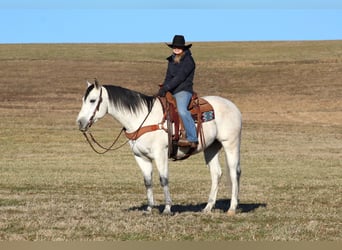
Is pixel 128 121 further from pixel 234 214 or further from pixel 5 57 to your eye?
pixel 5 57

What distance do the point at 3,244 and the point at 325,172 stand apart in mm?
16365

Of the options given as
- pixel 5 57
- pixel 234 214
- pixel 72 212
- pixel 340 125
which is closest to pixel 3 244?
pixel 72 212

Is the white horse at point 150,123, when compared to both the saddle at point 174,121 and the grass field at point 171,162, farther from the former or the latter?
the grass field at point 171,162

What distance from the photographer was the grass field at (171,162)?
1054cm

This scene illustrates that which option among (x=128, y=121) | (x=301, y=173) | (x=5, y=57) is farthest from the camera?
(x=5, y=57)

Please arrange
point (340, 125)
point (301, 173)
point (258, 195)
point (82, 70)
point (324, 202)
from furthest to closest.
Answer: point (82, 70), point (340, 125), point (301, 173), point (258, 195), point (324, 202)

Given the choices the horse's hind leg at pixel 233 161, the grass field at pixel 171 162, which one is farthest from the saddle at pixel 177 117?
the grass field at pixel 171 162

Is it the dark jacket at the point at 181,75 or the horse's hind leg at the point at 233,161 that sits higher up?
the dark jacket at the point at 181,75

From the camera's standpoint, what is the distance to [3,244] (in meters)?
7.78

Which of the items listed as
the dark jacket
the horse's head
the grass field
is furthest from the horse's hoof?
the horse's head

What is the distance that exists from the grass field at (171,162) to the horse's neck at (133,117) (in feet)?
5.18

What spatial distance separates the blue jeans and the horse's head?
4.36ft

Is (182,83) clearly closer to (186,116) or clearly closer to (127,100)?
(186,116)

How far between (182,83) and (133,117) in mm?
1041
